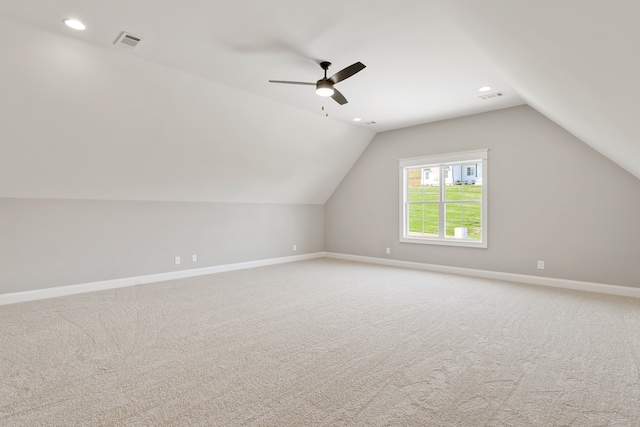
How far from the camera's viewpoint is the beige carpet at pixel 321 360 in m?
1.95

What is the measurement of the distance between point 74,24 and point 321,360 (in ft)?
12.3

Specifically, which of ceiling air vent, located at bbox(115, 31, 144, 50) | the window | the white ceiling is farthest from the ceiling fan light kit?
the window

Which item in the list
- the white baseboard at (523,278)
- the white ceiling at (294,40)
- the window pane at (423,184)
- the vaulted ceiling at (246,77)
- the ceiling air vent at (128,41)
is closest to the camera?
the vaulted ceiling at (246,77)

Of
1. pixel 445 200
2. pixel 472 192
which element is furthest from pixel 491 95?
pixel 445 200

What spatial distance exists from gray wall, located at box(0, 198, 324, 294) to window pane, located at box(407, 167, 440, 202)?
9.36ft

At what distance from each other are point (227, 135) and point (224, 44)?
191cm

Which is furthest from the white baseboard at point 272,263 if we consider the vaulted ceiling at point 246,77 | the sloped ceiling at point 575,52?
the sloped ceiling at point 575,52

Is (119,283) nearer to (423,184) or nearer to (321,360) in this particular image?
(321,360)

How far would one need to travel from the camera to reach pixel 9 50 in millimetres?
3133

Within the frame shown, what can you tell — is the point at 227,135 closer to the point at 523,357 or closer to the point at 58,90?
the point at 58,90

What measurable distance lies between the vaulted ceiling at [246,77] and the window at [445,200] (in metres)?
0.99

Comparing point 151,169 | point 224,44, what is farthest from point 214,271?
point 224,44

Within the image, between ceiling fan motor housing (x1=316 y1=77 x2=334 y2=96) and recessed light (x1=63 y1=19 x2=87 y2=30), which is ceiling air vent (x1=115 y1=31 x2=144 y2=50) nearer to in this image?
recessed light (x1=63 y1=19 x2=87 y2=30)

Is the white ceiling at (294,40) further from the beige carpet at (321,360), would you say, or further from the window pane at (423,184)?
the beige carpet at (321,360)
